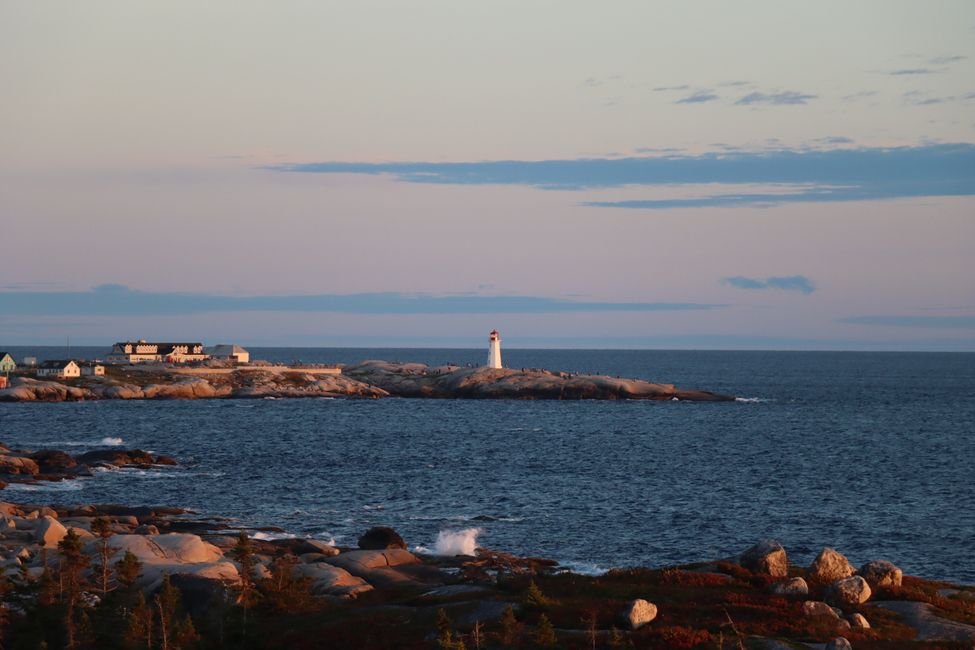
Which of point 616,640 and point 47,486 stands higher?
point 616,640

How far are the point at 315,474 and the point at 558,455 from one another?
23720 millimetres

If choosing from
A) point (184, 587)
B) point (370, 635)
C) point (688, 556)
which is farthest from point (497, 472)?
point (370, 635)

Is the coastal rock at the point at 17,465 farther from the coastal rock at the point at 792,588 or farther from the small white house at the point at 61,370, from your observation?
the small white house at the point at 61,370

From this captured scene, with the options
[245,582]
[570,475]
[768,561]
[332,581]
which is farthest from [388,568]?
[570,475]

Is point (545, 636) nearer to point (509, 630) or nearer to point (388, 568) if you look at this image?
point (509, 630)

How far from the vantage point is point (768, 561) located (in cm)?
3456

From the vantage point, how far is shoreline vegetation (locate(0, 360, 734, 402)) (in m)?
164

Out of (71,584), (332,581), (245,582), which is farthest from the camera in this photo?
(332,581)

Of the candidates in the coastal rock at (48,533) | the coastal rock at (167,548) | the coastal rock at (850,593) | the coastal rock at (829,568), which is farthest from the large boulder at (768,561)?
the coastal rock at (48,533)

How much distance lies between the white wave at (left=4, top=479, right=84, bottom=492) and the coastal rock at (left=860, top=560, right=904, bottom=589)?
54.1 meters

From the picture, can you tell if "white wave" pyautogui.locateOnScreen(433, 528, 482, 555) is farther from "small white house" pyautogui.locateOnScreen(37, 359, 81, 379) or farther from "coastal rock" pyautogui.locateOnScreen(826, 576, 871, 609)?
"small white house" pyautogui.locateOnScreen(37, 359, 81, 379)

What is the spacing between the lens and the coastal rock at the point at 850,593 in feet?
104

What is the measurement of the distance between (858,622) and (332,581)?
59.1 feet

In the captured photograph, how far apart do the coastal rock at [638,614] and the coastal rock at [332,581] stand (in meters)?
11.6
